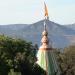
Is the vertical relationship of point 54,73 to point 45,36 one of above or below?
below

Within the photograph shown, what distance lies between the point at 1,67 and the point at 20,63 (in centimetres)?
144

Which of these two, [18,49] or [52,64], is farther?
[18,49]

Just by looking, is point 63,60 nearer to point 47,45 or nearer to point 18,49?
point 18,49

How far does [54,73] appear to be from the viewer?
13984 mm

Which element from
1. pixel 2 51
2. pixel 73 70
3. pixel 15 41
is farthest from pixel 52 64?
pixel 73 70

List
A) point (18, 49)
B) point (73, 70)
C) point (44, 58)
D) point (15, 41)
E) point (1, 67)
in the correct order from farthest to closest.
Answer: point (73, 70)
point (15, 41)
point (18, 49)
point (1, 67)
point (44, 58)

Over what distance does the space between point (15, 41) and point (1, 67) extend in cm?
1217

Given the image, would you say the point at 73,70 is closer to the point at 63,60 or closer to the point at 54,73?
the point at 63,60

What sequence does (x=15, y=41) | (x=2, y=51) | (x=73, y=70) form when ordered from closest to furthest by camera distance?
1. (x=2, y=51)
2. (x=15, y=41)
3. (x=73, y=70)

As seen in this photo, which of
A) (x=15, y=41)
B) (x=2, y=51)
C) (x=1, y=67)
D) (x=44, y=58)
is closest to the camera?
(x=44, y=58)

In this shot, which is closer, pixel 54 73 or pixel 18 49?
pixel 54 73

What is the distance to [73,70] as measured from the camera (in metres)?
41.0

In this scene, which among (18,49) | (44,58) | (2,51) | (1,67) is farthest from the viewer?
(18,49)

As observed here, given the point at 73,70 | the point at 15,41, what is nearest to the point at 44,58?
the point at 15,41
